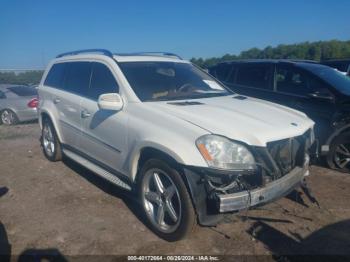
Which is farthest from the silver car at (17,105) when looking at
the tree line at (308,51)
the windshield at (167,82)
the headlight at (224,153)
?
the tree line at (308,51)

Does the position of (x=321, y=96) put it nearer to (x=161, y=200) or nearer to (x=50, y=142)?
(x=161, y=200)

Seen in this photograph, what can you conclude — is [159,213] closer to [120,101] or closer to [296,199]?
[120,101]

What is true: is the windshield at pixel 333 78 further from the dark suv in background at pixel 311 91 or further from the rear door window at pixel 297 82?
the rear door window at pixel 297 82

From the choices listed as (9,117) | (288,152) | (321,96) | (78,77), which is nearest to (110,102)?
(78,77)

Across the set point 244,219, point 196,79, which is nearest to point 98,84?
Answer: point 196,79

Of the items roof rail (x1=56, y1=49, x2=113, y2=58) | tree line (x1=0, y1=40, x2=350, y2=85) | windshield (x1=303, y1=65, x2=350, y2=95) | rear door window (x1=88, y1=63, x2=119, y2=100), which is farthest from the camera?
tree line (x1=0, y1=40, x2=350, y2=85)

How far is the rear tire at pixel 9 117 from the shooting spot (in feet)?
37.0

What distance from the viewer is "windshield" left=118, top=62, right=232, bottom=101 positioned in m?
4.34

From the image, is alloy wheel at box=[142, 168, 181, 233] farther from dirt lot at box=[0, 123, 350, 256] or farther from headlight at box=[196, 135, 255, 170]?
headlight at box=[196, 135, 255, 170]

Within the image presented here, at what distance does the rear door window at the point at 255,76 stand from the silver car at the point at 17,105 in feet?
22.7

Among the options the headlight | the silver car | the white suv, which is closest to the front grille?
the white suv

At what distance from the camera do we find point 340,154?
5766 millimetres

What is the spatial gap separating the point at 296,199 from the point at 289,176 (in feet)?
3.71

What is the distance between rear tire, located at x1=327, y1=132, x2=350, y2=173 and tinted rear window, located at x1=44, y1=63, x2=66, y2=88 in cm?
467
